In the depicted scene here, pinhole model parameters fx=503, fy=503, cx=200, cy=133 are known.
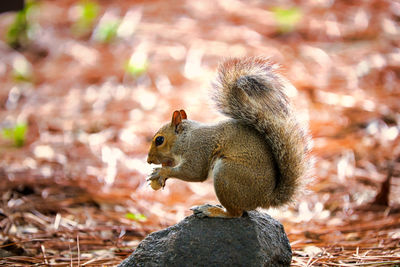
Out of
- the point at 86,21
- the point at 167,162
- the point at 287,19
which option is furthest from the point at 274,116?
the point at 86,21

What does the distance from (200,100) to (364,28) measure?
3036mm

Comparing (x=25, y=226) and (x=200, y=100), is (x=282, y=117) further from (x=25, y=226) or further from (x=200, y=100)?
(x=200, y=100)

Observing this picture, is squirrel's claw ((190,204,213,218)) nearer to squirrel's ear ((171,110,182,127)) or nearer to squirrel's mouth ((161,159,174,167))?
squirrel's mouth ((161,159,174,167))

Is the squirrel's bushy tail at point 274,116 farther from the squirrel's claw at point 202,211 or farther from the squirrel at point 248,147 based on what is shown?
the squirrel's claw at point 202,211

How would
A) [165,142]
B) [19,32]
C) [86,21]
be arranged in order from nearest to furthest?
1. [165,142]
2. [19,32]
3. [86,21]

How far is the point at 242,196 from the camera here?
7.97 feet

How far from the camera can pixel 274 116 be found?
2502 mm

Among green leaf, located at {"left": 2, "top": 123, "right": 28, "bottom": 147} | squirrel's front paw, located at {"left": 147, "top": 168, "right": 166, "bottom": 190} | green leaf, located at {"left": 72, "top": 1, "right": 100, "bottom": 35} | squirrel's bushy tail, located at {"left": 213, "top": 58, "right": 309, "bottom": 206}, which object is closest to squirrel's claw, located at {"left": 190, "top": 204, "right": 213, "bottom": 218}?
squirrel's front paw, located at {"left": 147, "top": 168, "right": 166, "bottom": 190}

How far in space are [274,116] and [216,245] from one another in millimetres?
694

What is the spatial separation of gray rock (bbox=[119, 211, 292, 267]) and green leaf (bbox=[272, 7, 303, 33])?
534 cm

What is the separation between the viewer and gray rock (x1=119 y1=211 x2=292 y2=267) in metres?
2.28

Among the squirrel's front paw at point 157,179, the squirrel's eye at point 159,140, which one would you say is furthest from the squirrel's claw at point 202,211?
the squirrel's eye at point 159,140

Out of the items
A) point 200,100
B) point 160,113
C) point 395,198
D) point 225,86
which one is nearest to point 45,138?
point 160,113

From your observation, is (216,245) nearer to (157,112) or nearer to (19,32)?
(157,112)
